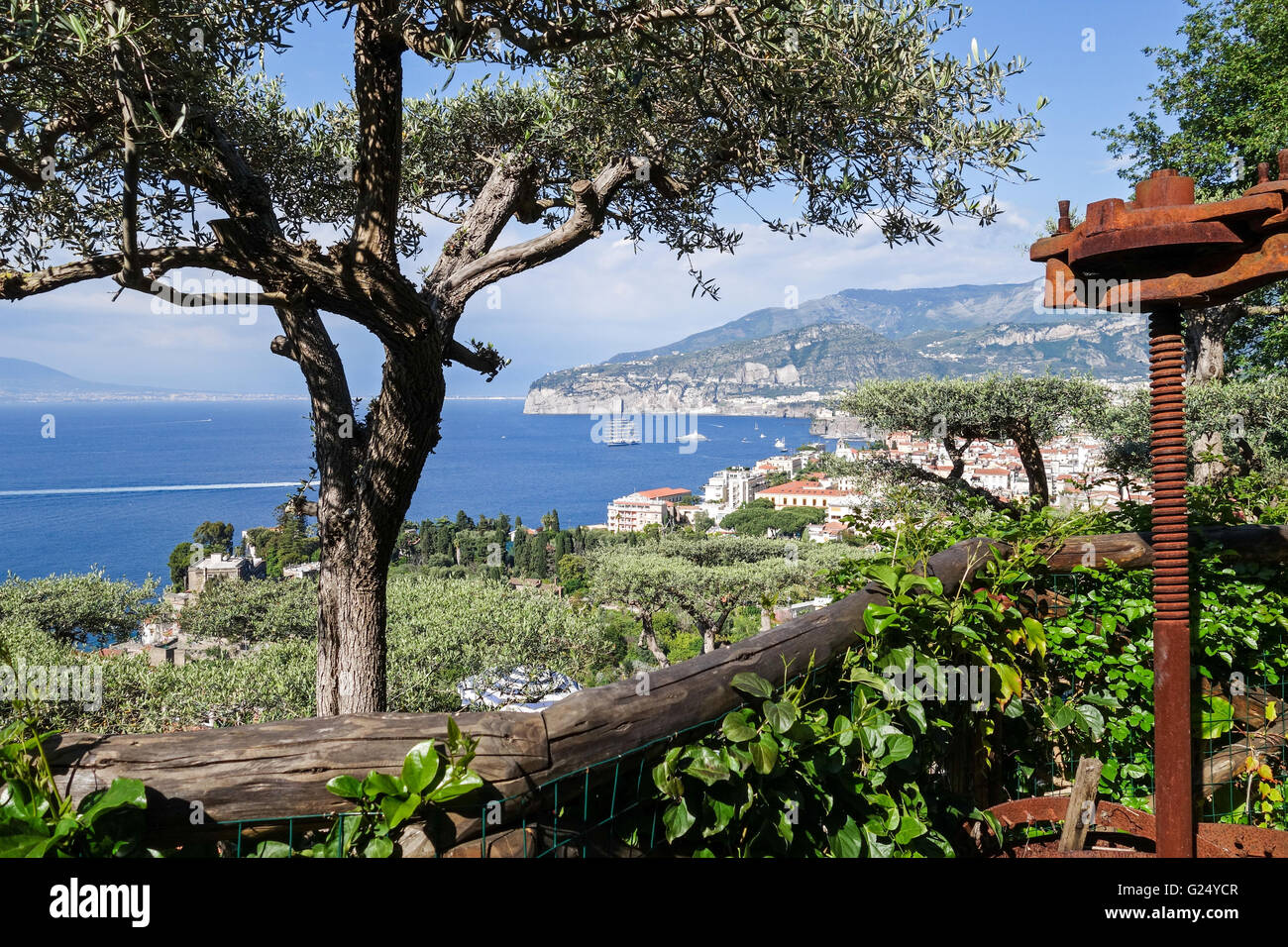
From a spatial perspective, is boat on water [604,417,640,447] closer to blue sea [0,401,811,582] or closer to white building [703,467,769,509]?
blue sea [0,401,811,582]

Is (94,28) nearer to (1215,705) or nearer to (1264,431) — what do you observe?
(1215,705)

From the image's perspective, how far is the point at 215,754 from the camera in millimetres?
1173

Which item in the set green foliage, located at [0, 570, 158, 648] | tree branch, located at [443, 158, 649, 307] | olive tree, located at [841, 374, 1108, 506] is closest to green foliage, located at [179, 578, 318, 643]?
green foliage, located at [0, 570, 158, 648]

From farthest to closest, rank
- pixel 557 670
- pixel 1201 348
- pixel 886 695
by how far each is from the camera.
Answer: pixel 557 670
pixel 1201 348
pixel 886 695

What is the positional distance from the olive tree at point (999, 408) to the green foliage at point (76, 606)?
56.3ft

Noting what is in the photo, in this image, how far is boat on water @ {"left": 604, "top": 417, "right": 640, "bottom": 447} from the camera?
490 ft

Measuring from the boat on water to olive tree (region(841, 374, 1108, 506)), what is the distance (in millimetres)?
136699

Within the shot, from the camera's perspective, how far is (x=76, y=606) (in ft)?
55.1

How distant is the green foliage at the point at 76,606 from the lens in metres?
16.2

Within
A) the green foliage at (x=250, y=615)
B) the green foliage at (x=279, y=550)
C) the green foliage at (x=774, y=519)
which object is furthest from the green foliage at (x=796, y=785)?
the green foliage at (x=774, y=519)

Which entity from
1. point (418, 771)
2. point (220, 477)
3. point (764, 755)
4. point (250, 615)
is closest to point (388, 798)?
point (418, 771)

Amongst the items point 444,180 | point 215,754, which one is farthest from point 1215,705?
point 444,180

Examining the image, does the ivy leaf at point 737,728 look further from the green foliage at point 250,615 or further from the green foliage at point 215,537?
A: the green foliage at point 215,537

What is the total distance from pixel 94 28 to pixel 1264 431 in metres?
12.7
